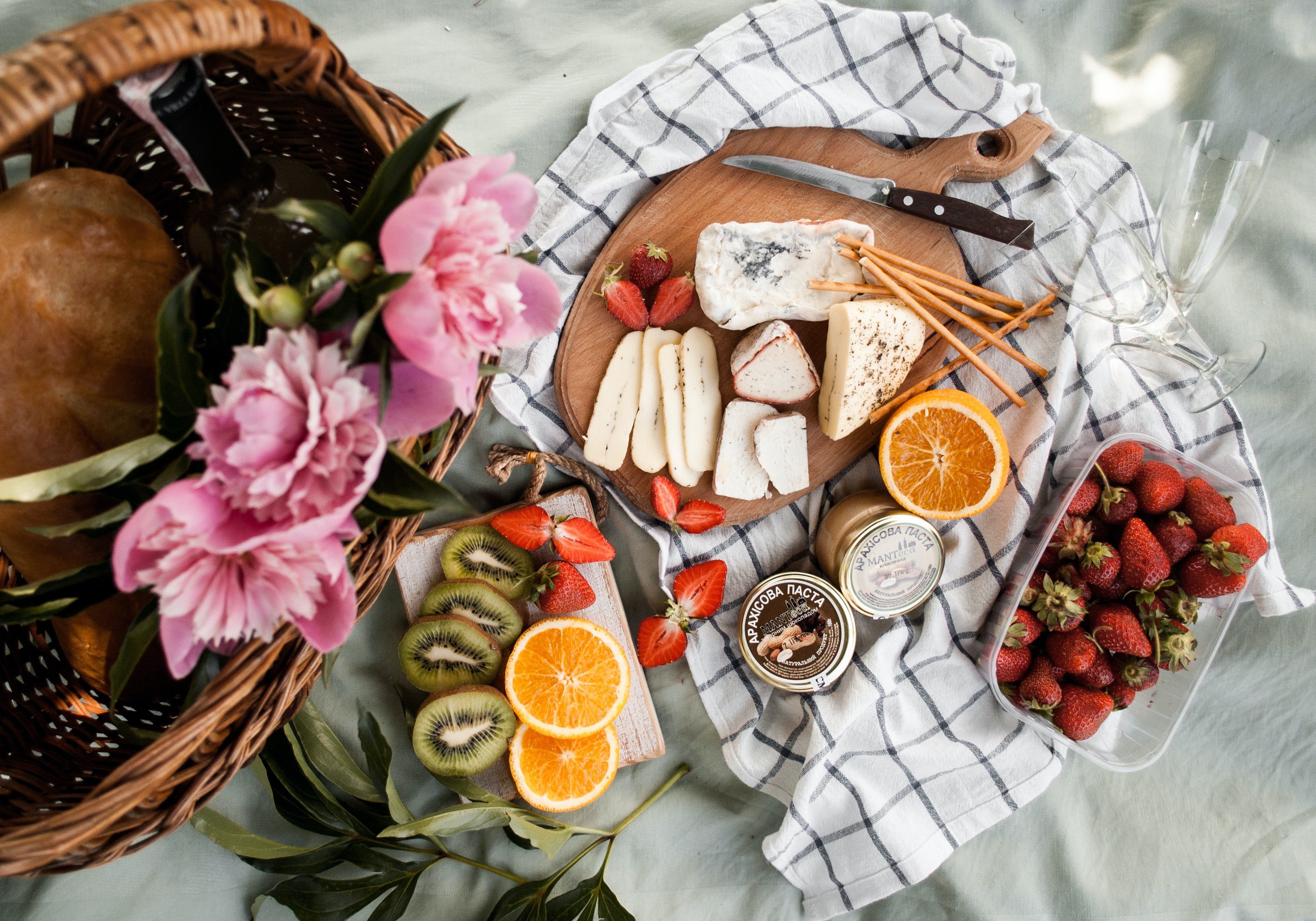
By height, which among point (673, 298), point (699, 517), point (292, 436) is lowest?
point (699, 517)

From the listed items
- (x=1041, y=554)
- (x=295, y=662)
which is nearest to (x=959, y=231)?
(x=1041, y=554)

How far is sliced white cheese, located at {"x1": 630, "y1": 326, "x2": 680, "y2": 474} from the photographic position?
1484 millimetres

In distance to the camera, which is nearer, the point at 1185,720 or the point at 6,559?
the point at 6,559

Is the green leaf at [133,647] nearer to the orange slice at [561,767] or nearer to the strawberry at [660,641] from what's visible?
the orange slice at [561,767]

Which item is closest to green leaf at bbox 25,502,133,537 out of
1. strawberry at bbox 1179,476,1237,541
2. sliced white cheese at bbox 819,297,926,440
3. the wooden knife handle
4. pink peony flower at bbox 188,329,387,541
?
pink peony flower at bbox 188,329,387,541

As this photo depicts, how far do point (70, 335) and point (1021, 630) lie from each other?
5.00ft

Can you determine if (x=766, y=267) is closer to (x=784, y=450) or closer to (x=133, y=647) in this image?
(x=784, y=450)

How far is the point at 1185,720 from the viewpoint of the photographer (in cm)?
161

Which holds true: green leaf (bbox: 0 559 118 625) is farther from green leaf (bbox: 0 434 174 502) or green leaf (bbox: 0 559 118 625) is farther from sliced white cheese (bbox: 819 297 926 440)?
sliced white cheese (bbox: 819 297 926 440)

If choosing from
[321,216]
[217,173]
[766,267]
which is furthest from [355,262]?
[766,267]

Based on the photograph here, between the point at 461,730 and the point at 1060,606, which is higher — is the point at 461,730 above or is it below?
below

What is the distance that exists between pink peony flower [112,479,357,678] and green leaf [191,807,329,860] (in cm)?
67

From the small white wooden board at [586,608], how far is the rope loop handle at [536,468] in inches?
1.0

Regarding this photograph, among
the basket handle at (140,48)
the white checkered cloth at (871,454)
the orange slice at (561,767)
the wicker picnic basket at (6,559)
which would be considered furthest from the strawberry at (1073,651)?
the basket handle at (140,48)
